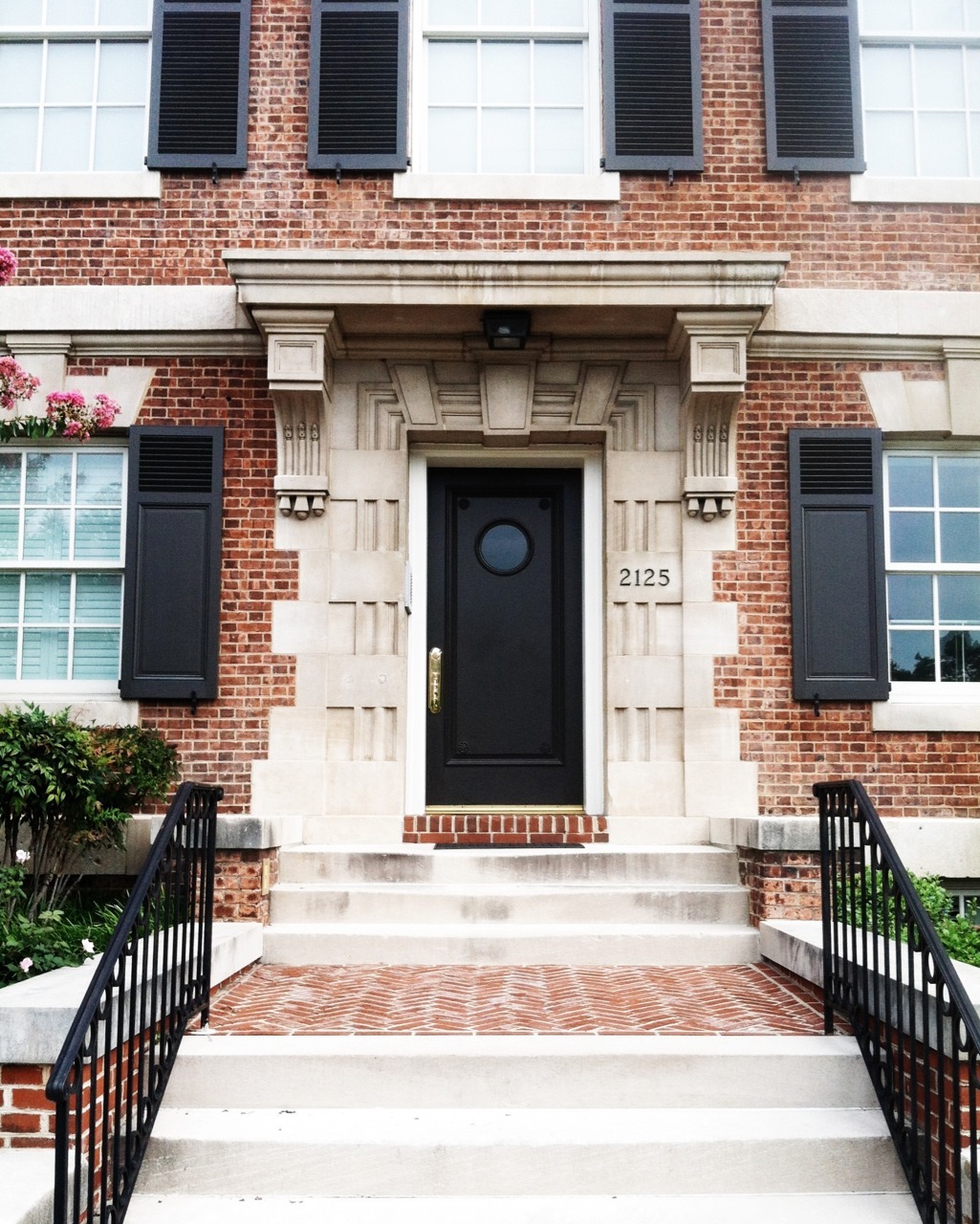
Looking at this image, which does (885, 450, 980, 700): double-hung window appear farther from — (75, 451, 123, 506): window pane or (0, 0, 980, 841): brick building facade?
(75, 451, 123, 506): window pane

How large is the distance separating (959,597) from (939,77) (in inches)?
138

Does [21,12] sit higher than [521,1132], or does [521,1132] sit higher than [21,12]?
[21,12]

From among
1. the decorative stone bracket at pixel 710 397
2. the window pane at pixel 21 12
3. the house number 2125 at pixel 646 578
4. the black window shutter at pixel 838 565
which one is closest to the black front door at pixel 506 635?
the house number 2125 at pixel 646 578

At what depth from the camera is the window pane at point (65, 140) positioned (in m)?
7.69

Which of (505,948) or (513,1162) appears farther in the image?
(505,948)

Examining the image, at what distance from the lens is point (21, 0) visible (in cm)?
785


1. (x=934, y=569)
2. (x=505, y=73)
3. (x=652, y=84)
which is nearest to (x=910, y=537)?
(x=934, y=569)

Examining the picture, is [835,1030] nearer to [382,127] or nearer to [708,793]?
[708,793]

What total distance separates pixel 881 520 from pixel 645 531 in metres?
1.47

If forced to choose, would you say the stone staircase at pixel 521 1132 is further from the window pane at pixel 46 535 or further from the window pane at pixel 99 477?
the window pane at pixel 99 477

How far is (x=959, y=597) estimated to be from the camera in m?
7.57

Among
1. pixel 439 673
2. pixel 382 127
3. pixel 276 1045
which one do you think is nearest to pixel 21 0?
pixel 382 127

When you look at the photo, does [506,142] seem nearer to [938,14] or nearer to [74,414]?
[938,14]

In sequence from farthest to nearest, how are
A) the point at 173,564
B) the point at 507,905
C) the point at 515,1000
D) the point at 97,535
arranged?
1. the point at 97,535
2. the point at 173,564
3. the point at 507,905
4. the point at 515,1000
